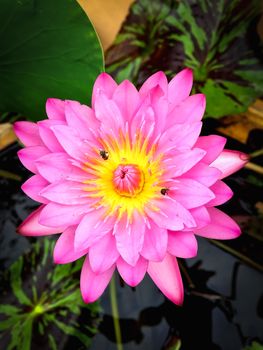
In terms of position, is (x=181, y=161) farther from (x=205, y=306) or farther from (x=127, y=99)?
(x=205, y=306)

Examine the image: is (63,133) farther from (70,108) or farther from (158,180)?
(158,180)

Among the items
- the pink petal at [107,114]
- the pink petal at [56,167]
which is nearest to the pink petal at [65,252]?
the pink petal at [56,167]

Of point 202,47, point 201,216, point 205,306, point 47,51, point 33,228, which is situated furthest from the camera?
point 202,47

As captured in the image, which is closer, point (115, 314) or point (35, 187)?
point (35, 187)

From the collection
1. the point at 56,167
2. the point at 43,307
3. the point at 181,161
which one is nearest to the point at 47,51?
the point at 56,167

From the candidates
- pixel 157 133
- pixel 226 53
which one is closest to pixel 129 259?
pixel 157 133

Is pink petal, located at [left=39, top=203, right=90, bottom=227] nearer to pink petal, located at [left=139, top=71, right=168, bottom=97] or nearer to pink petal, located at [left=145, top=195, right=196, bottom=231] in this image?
pink petal, located at [left=145, top=195, right=196, bottom=231]

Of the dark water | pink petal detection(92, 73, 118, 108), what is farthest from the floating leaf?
the dark water
